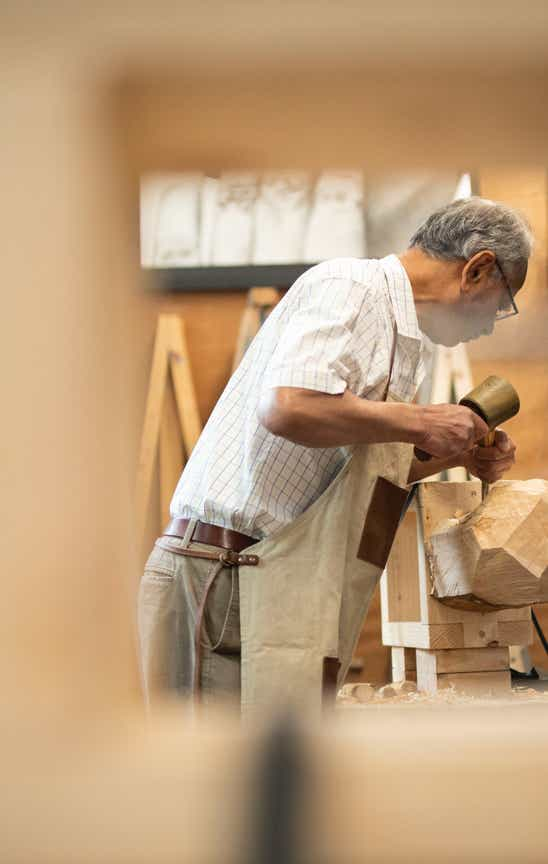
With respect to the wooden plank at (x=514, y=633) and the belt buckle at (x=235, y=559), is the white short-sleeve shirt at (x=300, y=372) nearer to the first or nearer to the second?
the belt buckle at (x=235, y=559)

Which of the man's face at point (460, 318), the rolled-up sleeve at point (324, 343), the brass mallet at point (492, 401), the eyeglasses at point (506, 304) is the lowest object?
the brass mallet at point (492, 401)

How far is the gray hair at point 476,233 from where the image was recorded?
180cm

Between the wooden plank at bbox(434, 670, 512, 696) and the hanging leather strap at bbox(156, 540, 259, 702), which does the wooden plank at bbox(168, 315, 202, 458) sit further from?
the hanging leather strap at bbox(156, 540, 259, 702)

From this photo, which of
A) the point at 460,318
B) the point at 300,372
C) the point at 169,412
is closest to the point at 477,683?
the point at 460,318

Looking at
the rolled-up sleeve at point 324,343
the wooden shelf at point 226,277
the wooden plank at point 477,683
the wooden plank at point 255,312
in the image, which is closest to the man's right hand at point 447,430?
the rolled-up sleeve at point 324,343

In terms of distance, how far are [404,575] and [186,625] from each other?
57 cm

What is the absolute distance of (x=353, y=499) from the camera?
1.56 m

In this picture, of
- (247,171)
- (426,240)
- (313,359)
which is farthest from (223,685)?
(247,171)

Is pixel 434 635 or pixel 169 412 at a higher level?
pixel 169 412

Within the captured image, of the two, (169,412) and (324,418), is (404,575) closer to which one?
(324,418)

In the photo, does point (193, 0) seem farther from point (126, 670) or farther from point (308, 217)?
point (308, 217)

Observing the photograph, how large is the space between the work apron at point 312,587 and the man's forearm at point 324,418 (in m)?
0.11

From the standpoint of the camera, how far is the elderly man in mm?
1448

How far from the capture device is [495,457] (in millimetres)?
1911
